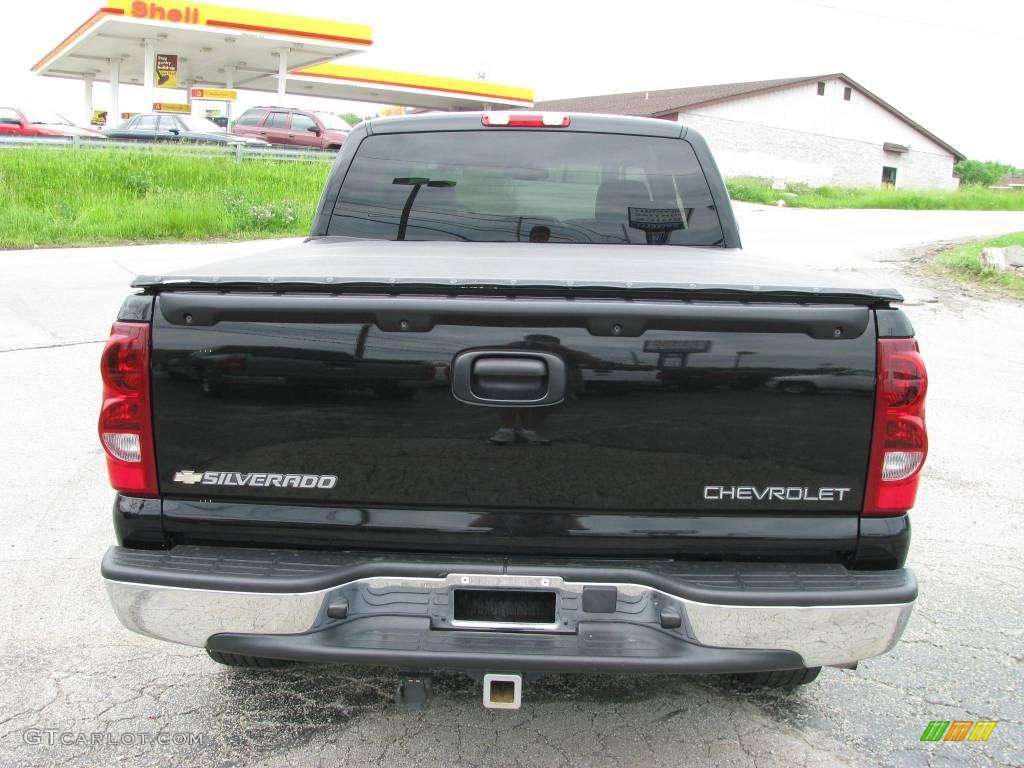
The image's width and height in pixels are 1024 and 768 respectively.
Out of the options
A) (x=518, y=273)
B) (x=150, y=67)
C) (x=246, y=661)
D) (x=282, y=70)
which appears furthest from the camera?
(x=282, y=70)

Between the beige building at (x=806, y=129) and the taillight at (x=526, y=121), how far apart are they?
38372 mm

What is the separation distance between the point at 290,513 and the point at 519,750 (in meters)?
1.17

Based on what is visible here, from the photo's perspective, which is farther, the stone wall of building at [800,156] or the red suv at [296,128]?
the stone wall of building at [800,156]

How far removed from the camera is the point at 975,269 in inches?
564

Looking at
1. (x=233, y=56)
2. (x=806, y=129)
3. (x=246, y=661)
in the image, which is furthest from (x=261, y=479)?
(x=806, y=129)

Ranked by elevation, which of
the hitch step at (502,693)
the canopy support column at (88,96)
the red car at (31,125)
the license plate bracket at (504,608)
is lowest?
the hitch step at (502,693)

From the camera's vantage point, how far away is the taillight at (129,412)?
2.39 m

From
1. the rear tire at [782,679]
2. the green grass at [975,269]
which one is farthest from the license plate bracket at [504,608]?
the green grass at [975,269]

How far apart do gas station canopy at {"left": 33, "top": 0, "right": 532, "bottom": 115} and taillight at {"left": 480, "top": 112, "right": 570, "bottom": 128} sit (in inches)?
1174

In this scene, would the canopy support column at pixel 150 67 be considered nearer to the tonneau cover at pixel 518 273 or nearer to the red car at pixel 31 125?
the red car at pixel 31 125

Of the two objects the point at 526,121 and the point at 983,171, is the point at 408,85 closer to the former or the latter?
the point at 526,121

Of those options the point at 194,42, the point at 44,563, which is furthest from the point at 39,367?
the point at 194,42

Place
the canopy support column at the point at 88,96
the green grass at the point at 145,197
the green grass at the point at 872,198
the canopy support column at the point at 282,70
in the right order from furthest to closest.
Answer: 1. the canopy support column at the point at 88,96
2. the canopy support column at the point at 282,70
3. the green grass at the point at 872,198
4. the green grass at the point at 145,197

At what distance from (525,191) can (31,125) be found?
23.3 m
